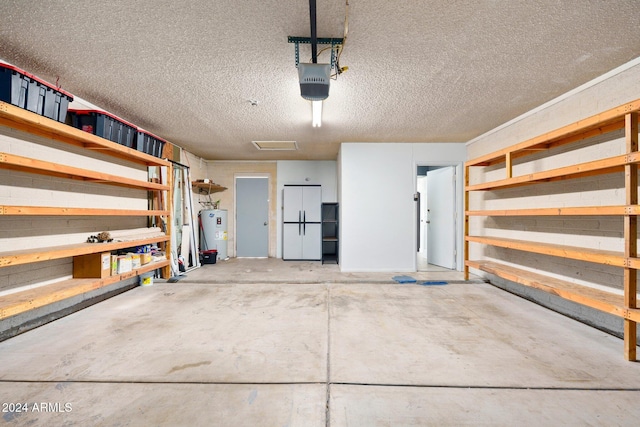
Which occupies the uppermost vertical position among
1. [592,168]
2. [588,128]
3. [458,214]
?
[588,128]

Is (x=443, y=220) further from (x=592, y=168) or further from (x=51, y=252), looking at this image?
(x=51, y=252)

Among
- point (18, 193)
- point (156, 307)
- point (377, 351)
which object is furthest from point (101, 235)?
point (377, 351)

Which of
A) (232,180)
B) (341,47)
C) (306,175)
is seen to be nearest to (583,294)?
(341,47)

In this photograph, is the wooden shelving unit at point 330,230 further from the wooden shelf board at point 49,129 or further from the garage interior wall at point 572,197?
the wooden shelf board at point 49,129

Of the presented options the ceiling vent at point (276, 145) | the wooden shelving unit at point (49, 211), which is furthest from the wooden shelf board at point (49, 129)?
the ceiling vent at point (276, 145)

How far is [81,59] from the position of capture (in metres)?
2.32

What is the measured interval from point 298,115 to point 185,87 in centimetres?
142

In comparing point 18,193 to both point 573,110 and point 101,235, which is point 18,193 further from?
point 573,110

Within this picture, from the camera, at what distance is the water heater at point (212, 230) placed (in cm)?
616

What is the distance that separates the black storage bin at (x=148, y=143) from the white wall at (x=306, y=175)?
3.10 m

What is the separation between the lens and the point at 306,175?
687cm

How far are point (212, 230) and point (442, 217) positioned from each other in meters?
5.09

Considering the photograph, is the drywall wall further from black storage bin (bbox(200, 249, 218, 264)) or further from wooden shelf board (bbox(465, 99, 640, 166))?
wooden shelf board (bbox(465, 99, 640, 166))

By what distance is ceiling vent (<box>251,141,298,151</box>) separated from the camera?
511cm
